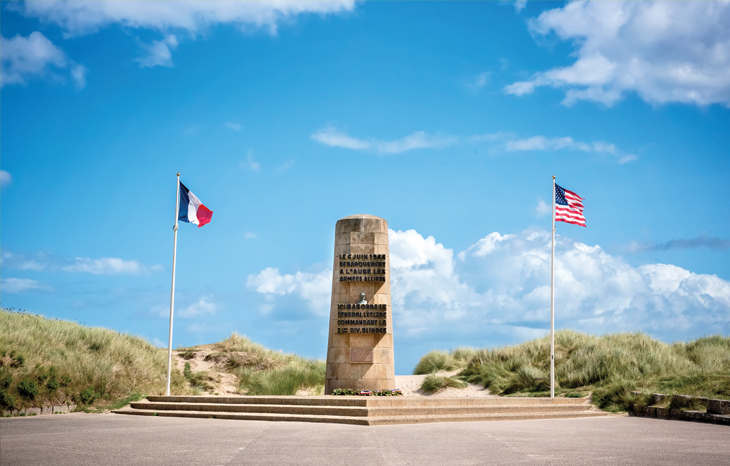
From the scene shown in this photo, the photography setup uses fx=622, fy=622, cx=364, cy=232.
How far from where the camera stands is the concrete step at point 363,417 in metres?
15.0

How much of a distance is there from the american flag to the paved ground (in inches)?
317

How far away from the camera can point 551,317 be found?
21359mm

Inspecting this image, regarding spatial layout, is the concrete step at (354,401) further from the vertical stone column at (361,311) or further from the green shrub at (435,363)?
the green shrub at (435,363)

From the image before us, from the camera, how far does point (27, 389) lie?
17641 millimetres

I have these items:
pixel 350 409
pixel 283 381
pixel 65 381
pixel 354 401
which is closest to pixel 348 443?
pixel 350 409

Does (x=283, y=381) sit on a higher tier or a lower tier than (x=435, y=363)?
lower

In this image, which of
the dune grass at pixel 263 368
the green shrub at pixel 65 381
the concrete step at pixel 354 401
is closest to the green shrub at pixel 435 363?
the dune grass at pixel 263 368

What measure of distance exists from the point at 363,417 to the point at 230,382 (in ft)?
44.3

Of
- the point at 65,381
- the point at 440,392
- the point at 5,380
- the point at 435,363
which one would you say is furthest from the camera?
the point at 435,363

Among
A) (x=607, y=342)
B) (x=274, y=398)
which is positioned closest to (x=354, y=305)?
(x=274, y=398)

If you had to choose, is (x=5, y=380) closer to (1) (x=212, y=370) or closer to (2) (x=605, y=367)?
(1) (x=212, y=370)

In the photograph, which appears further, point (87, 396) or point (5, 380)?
point (87, 396)

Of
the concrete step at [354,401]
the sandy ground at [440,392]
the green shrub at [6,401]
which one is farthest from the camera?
the sandy ground at [440,392]

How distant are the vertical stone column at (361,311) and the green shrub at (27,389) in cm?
865
